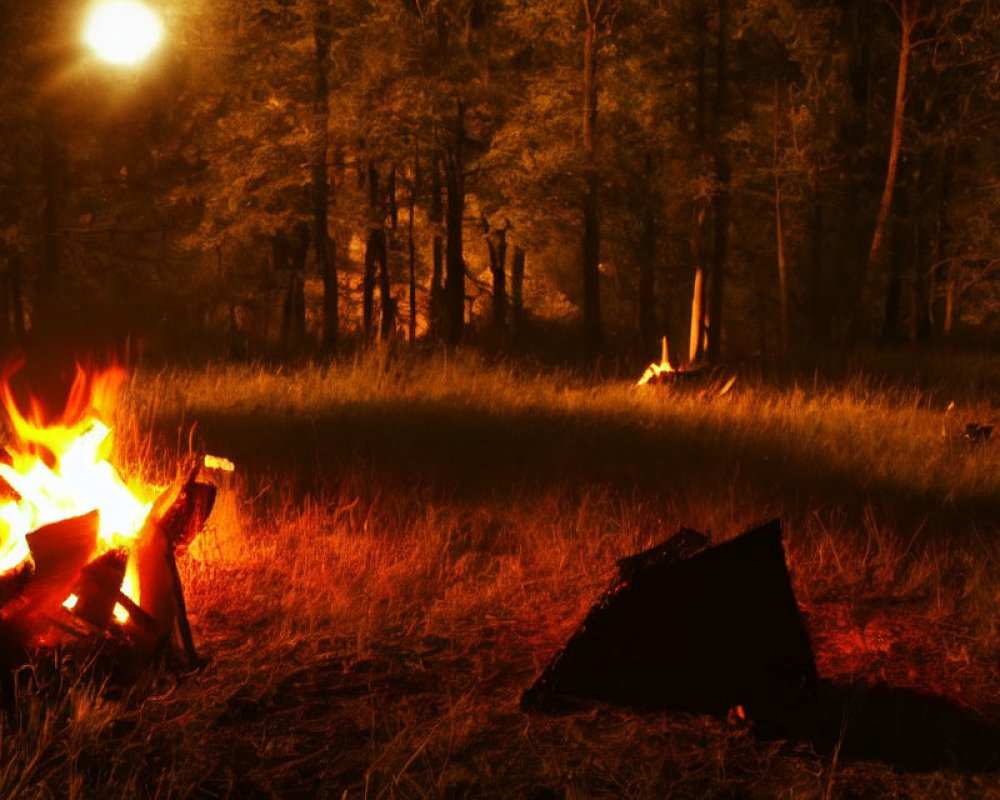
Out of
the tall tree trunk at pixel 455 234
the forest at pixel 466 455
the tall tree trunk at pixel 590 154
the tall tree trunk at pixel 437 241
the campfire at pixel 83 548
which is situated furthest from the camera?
the tall tree trunk at pixel 437 241

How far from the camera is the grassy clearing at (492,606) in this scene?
3.24 metres

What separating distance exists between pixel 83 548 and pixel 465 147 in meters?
22.0

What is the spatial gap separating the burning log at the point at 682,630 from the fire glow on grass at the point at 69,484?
6.06 ft

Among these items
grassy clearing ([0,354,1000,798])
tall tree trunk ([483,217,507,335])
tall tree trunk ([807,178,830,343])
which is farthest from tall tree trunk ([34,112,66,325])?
tall tree trunk ([807,178,830,343])

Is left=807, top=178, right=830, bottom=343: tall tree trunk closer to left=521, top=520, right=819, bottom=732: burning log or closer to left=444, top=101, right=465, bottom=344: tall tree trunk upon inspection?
left=444, top=101, right=465, bottom=344: tall tree trunk

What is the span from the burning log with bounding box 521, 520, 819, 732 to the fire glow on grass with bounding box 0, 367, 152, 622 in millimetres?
1848

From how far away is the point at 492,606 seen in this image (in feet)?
16.1

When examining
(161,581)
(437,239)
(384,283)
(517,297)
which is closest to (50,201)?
(384,283)

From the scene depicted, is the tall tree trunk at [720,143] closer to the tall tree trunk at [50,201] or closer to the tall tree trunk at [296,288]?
the tall tree trunk at [296,288]

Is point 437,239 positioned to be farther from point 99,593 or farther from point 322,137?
point 99,593

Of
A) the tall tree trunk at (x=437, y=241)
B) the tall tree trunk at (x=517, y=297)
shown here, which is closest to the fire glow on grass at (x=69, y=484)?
the tall tree trunk at (x=437, y=241)

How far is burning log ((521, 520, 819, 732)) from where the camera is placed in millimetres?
3754

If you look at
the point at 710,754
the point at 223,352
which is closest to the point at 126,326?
the point at 223,352

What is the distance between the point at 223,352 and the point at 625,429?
8.99 meters
